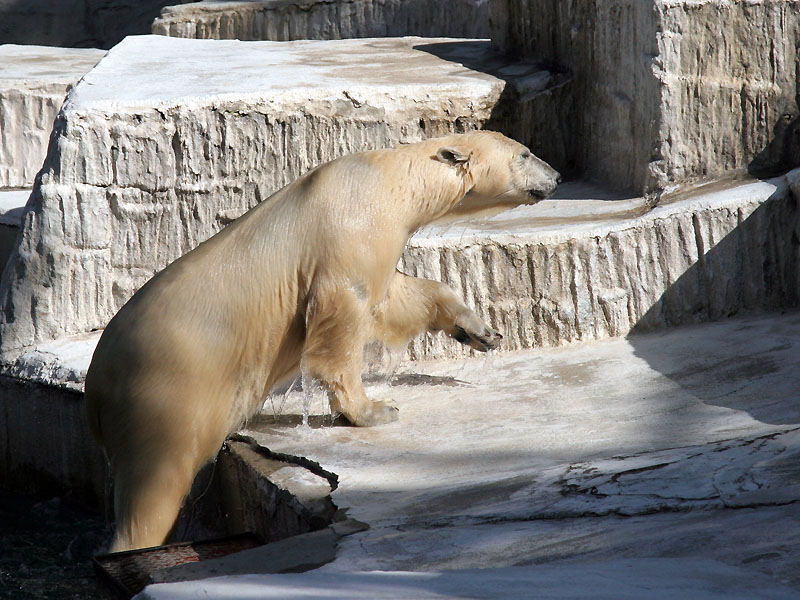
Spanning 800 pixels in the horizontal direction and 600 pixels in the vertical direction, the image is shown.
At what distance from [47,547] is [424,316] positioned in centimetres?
202

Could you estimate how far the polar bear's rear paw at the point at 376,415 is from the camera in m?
4.11

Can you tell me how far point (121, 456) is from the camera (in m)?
3.69

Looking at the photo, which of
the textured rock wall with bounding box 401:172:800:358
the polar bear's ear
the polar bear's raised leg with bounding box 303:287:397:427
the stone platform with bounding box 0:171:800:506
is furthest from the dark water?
the polar bear's ear

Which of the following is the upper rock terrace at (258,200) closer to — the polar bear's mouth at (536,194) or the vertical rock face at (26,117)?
the polar bear's mouth at (536,194)

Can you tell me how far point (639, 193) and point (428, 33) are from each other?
4.94 meters

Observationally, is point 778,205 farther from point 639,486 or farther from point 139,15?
point 139,15

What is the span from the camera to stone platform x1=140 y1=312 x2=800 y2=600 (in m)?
2.20

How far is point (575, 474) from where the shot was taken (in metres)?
3.13

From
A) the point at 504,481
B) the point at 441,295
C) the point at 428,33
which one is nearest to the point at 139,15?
the point at 428,33

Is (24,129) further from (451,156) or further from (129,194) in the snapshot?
(451,156)

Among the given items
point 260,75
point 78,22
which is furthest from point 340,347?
point 78,22

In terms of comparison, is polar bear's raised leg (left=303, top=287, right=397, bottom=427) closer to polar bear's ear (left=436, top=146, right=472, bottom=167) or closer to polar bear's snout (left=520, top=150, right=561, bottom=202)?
polar bear's ear (left=436, top=146, right=472, bottom=167)

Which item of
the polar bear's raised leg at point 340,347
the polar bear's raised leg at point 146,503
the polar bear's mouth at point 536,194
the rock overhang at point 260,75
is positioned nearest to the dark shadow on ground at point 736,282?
the polar bear's mouth at point 536,194

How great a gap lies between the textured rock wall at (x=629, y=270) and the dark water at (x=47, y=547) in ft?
5.85
